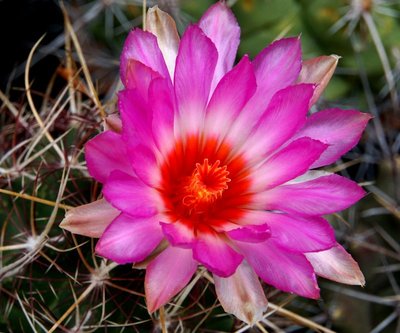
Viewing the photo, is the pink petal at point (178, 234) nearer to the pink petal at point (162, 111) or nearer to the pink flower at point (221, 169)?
the pink flower at point (221, 169)

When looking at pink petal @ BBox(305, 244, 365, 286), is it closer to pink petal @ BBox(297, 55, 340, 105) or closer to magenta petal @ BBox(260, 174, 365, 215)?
magenta petal @ BBox(260, 174, 365, 215)

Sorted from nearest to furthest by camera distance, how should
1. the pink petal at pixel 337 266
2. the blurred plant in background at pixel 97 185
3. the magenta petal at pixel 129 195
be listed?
the magenta petal at pixel 129 195, the pink petal at pixel 337 266, the blurred plant in background at pixel 97 185

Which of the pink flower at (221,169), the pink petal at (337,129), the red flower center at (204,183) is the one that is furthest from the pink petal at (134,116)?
the pink petal at (337,129)

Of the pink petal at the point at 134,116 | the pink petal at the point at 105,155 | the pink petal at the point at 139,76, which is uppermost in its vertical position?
the pink petal at the point at 139,76

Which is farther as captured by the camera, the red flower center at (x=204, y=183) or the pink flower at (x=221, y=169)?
the red flower center at (x=204, y=183)

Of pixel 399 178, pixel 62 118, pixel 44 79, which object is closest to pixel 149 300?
pixel 62 118

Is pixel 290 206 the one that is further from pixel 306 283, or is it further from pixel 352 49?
pixel 352 49

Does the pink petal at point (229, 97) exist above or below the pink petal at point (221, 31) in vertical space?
below

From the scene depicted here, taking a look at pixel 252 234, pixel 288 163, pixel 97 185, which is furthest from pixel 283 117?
pixel 97 185
